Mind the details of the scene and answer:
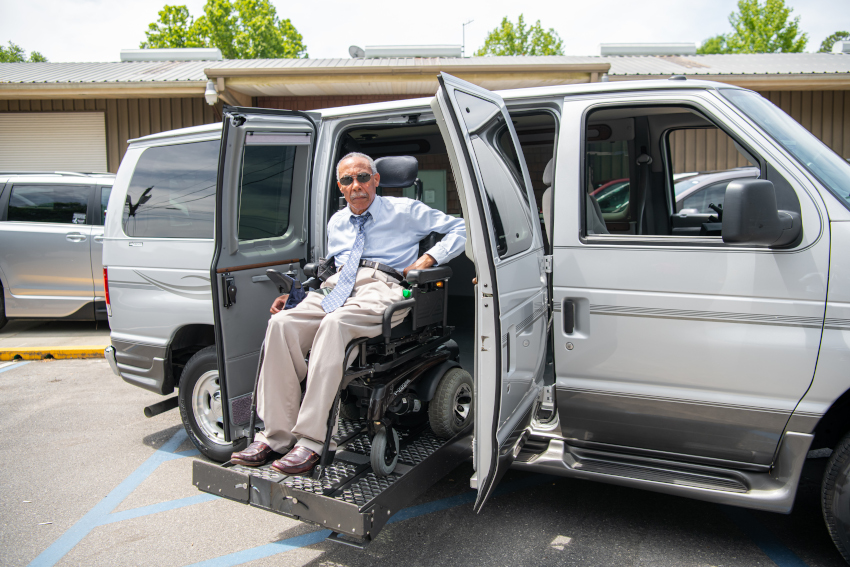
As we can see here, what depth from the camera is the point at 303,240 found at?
3.87 m

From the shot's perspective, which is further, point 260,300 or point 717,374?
point 260,300

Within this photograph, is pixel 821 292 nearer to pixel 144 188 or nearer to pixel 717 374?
pixel 717 374

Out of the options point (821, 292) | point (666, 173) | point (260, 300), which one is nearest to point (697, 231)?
point (666, 173)

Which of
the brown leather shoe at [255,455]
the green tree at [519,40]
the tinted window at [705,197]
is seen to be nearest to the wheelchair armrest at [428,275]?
the brown leather shoe at [255,455]

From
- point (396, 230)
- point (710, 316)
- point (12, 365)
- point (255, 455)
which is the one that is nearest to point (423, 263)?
point (396, 230)

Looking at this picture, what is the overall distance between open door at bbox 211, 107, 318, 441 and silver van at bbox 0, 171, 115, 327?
439 cm

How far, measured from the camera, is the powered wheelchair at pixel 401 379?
117 inches

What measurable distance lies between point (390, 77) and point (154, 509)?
738 centimetres

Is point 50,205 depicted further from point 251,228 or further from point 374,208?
point 374,208

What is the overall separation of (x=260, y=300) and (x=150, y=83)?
8187 millimetres

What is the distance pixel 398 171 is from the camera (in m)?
3.72

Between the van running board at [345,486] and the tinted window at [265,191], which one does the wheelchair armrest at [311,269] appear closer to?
the tinted window at [265,191]

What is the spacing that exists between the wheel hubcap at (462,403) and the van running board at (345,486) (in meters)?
0.29

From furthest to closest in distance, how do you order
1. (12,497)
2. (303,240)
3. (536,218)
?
(303,240), (12,497), (536,218)
